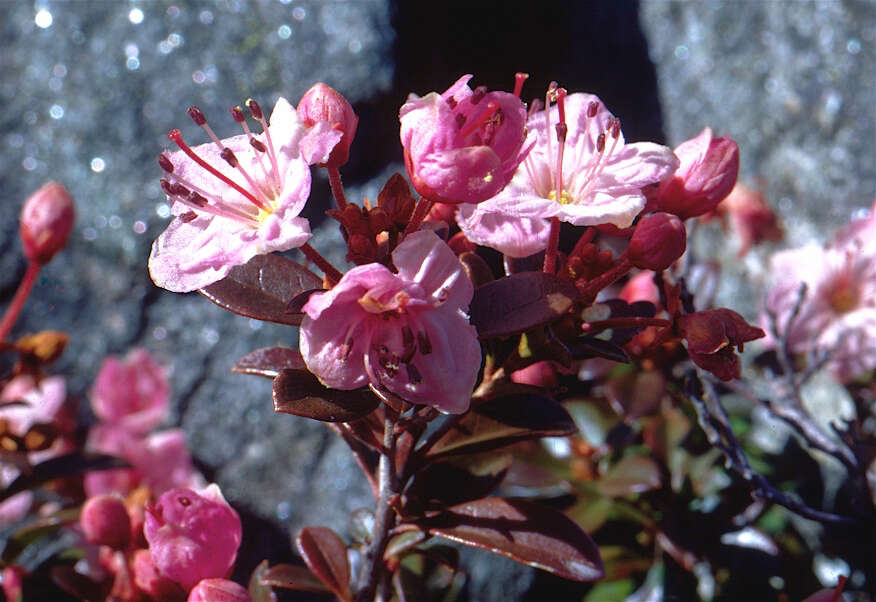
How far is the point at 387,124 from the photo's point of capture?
1739 millimetres

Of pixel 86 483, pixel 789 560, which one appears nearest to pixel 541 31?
pixel 789 560

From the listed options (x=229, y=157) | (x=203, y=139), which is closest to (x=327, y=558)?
(x=229, y=157)

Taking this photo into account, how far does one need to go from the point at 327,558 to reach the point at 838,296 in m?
1.09

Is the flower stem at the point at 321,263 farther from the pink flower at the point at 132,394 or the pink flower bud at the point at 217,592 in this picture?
the pink flower at the point at 132,394

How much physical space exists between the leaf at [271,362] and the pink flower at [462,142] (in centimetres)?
24

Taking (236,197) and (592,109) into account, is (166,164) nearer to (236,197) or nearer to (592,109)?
(236,197)

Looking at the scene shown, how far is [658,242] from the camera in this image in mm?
854

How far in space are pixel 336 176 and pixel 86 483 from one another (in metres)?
1.03

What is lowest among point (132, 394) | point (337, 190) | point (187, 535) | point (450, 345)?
point (132, 394)

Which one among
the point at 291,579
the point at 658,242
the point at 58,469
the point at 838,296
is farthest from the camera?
the point at 838,296

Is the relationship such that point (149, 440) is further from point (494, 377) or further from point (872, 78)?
point (872, 78)

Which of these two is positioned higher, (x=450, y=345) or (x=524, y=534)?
(x=450, y=345)

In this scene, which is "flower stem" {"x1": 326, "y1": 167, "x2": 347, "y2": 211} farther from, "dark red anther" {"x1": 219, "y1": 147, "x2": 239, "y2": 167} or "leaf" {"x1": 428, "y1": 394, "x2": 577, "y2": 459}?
"leaf" {"x1": 428, "y1": 394, "x2": 577, "y2": 459}

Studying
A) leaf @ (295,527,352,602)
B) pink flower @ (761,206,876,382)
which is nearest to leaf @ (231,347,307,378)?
leaf @ (295,527,352,602)
